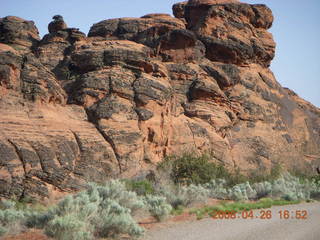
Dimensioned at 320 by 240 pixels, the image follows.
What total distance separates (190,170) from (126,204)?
9.12 meters

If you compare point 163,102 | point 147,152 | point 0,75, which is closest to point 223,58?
point 163,102

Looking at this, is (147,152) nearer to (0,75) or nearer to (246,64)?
(0,75)

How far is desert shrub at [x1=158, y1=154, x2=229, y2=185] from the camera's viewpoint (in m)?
18.7

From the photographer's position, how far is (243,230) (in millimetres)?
9164

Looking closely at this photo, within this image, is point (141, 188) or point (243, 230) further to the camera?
point (141, 188)

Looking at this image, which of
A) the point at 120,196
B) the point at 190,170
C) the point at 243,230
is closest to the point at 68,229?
the point at 120,196

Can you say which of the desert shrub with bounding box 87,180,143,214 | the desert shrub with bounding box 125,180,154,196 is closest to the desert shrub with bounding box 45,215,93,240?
the desert shrub with bounding box 87,180,143,214

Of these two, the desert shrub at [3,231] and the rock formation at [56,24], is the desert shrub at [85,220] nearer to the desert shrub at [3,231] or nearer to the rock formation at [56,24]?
the desert shrub at [3,231]

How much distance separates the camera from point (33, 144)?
592 inches

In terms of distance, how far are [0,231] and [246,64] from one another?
30.0 m

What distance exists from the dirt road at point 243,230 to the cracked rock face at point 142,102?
7.50 meters

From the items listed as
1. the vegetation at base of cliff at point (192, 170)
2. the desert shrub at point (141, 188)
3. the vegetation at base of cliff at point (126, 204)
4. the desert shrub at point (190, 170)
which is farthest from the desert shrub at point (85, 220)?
the desert shrub at point (190, 170)

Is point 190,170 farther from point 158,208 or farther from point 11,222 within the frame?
point 11,222

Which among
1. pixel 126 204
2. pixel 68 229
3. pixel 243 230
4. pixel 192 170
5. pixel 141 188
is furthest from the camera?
pixel 192 170
